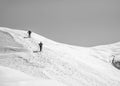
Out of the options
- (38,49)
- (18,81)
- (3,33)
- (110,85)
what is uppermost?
(3,33)

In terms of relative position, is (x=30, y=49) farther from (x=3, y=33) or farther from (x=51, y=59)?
(x=3, y=33)

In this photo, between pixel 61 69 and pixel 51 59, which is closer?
pixel 61 69

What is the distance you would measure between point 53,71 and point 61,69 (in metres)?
1.68

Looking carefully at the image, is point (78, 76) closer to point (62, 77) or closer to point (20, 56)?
point (62, 77)

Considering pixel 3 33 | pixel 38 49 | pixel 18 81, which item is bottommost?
pixel 18 81

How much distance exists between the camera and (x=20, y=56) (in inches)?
732

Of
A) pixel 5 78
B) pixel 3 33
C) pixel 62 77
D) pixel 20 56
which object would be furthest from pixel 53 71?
pixel 3 33

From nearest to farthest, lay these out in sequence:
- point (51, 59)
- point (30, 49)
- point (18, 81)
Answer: point (18, 81) → point (51, 59) → point (30, 49)

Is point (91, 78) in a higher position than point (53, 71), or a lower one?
lower

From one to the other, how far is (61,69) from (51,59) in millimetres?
2978

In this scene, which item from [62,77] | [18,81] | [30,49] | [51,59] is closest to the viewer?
[18,81]

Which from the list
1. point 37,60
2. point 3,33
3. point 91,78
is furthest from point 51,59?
point 3,33

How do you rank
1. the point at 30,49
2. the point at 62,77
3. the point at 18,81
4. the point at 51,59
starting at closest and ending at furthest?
the point at 18,81 < the point at 62,77 < the point at 51,59 < the point at 30,49

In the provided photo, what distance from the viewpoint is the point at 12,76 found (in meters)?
11.8
